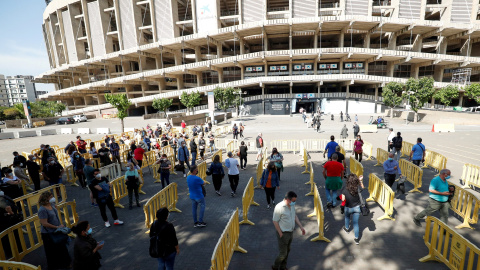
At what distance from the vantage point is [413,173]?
8.23m

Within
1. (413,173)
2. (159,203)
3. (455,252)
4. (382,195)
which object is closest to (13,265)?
(159,203)

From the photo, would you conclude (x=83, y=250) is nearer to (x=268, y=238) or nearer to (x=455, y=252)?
(x=268, y=238)

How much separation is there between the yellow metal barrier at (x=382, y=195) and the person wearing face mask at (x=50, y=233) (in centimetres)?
772

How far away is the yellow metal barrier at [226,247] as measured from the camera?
3552 mm

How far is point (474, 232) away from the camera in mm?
5477

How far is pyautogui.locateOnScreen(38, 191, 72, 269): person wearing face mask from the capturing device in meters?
4.27

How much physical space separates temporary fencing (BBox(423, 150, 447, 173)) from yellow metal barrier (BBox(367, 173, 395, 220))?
14.2 feet

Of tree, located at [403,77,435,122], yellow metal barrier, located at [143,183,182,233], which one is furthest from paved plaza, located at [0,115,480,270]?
tree, located at [403,77,435,122]

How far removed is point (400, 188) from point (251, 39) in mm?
41622

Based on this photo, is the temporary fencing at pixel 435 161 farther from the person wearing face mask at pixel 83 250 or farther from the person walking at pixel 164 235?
the person wearing face mask at pixel 83 250

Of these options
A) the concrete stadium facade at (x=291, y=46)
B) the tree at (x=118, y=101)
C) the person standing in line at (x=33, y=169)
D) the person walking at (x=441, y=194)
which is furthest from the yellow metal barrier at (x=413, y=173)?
the concrete stadium facade at (x=291, y=46)

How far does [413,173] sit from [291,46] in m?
36.9

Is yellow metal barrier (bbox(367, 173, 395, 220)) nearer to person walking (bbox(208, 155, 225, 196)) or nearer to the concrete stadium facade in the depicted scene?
person walking (bbox(208, 155, 225, 196))

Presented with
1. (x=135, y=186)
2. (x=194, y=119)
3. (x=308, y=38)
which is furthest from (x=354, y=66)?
(x=135, y=186)
